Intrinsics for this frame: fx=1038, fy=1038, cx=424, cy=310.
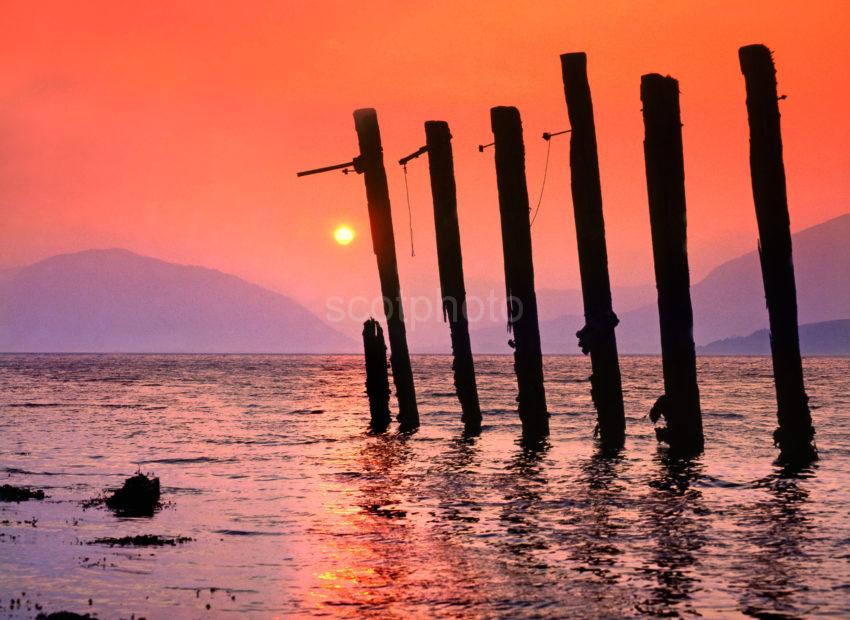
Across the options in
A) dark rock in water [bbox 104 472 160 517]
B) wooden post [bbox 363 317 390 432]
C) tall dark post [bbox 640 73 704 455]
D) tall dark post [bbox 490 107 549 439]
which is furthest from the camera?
wooden post [bbox 363 317 390 432]

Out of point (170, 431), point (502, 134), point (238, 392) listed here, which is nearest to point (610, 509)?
point (502, 134)

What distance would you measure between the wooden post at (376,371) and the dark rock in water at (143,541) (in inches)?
355

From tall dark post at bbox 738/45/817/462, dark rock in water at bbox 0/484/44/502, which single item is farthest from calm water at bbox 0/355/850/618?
tall dark post at bbox 738/45/817/462

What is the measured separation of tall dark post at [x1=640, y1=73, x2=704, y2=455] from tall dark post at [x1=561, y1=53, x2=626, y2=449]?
1.04 meters

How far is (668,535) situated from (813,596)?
8.40ft

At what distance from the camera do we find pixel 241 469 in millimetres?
17172

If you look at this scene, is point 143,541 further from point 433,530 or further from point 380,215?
point 380,215

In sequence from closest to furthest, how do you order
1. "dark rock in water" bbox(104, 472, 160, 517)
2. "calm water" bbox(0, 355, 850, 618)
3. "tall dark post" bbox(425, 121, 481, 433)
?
"calm water" bbox(0, 355, 850, 618) → "dark rock in water" bbox(104, 472, 160, 517) → "tall dark post" bbox(425, 121, 481, 433)

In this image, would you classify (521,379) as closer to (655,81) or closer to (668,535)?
(655,81)

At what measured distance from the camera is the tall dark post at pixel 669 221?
14.0 m

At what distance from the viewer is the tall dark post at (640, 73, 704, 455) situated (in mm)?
14039

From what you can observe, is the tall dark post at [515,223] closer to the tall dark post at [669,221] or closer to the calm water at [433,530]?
Answer: the calm water at [433,530]

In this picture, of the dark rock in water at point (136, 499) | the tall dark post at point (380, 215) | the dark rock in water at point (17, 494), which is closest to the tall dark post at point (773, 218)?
the tall dark post at point (380, 215)

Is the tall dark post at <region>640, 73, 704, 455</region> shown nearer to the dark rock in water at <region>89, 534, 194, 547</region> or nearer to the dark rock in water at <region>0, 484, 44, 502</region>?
the dark rock in water at <region>89, 534, 194, 547</region>
